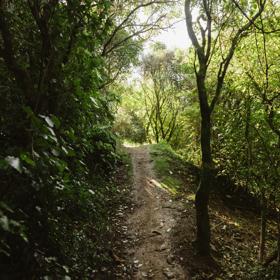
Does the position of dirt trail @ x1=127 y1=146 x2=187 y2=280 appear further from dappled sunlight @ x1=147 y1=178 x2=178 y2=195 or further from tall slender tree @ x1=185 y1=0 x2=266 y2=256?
tall slender tree @ x1=185 y1=0 x2=266 y2=256

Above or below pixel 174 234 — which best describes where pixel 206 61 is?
above

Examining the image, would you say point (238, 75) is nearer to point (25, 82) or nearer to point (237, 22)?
point (237, 22)

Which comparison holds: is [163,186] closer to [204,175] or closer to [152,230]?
[152,230]

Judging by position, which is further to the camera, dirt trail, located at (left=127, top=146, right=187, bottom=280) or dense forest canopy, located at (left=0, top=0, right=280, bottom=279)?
dirt trail, located at (left=127, top=146, right=187, bottom=280)

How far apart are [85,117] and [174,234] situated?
182 inches

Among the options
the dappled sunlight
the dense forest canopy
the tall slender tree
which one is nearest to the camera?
the dense forest canopy

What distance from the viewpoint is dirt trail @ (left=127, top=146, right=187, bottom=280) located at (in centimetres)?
664

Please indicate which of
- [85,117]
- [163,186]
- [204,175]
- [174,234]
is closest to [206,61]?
[204,175]

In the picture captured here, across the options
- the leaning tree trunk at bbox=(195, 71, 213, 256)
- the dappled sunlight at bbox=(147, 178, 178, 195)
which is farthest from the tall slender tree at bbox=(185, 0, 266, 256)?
the dappled sunlight at bbox=(147, 178, 178, 195)

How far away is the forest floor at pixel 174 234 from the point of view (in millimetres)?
6734

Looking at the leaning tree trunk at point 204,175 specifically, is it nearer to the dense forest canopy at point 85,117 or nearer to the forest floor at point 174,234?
the dense forest canopy at point 85,117

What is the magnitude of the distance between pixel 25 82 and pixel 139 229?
6.02 metres

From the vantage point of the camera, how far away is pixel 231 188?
14.6 metres

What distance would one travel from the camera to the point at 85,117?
16.0ft
